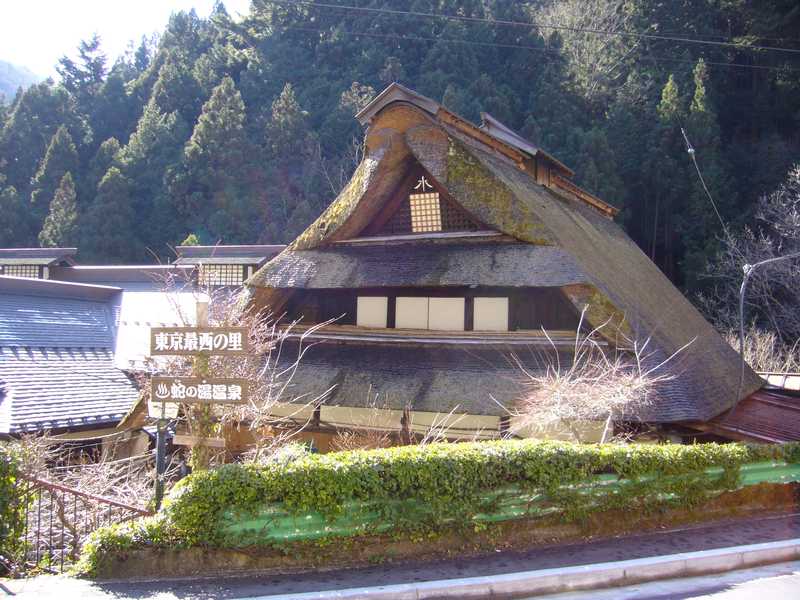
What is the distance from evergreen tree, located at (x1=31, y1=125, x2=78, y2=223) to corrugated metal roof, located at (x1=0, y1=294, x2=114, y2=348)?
33.7 metres

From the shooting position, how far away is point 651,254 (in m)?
37.4

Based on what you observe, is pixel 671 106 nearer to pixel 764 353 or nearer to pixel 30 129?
pixel 764 353

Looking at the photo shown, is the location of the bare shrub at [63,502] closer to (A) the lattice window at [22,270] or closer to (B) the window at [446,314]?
(B) the window at [446,314]

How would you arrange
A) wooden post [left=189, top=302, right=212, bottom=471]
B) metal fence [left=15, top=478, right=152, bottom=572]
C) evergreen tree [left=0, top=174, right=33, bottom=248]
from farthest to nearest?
evergreen tree [left=0, top=174, right=33, bottom=248] < wooden post [left=189, top=302, right=212, bottom=471] < metal fence [left=15, top=478, right=152, bottom=572]

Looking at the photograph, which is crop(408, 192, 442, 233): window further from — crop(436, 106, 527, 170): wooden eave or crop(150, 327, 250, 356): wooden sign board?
crop(150, 327, 250, 356): wooden sign board

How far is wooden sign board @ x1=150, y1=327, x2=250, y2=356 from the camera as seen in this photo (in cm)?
796

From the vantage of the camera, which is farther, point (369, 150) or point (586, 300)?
point (369, 150)

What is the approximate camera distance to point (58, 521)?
934 centimetres

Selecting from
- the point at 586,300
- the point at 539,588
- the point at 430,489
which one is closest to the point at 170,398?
the point at 430,489

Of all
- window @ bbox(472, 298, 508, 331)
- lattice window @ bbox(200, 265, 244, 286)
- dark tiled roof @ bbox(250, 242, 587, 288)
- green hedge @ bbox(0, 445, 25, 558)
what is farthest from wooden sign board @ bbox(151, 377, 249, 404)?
lattice window @ bbox(200, 265, 244, 286)

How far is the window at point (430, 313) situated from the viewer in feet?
45.1

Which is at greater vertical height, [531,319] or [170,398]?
[531,319]

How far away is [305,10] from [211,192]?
2041 centimetres

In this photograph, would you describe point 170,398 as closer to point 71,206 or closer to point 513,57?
point 71,206
